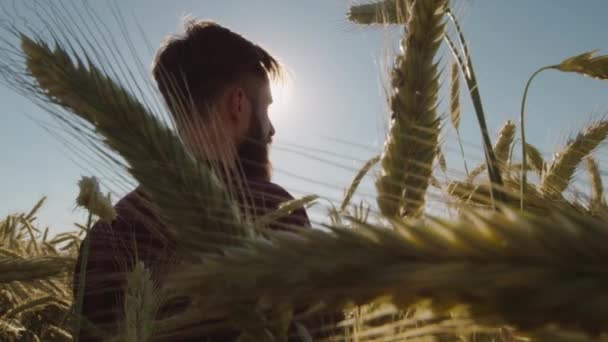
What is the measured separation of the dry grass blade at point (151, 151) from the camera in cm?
90

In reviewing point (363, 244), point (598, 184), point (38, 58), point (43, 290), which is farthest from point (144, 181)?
point (598, 184)

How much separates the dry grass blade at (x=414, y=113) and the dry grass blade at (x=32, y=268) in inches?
46.7

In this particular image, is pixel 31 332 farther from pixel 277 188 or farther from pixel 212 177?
pixel 212 177

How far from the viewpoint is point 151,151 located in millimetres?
1021

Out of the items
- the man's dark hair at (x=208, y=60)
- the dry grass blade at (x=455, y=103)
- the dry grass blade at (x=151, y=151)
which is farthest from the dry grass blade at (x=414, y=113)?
the man's dark hair at (x=208, y=60)

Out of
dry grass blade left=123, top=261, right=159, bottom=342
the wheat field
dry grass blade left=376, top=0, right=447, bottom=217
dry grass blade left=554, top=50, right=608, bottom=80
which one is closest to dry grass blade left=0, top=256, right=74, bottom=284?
the wheat field

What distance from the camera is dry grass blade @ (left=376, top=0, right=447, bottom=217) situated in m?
1.11

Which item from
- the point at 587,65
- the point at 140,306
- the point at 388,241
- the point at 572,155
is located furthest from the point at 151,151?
the point at 572,155

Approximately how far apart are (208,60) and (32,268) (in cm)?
128

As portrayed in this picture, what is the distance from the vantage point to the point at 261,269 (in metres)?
0.53

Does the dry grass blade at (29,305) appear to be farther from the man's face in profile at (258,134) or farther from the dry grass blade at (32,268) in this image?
the man's face in profile at (258,134)

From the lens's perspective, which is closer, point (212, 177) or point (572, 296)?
point (572, 296)

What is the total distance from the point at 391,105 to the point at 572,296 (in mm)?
902

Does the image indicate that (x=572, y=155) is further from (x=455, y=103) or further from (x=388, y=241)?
(x=388, y=241)
